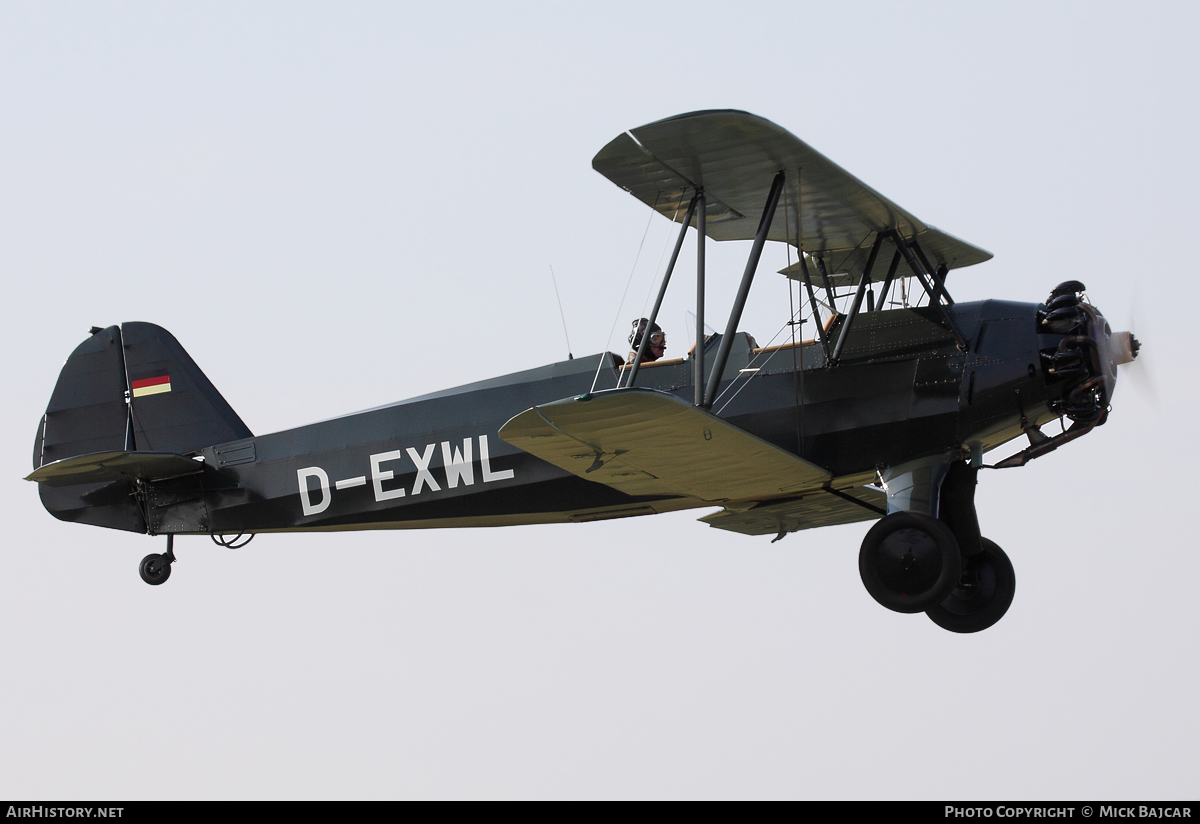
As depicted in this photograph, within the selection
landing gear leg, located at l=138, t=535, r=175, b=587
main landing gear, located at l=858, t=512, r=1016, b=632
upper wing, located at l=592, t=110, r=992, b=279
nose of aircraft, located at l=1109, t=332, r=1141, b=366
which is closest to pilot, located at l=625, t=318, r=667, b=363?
upper wing, located at l=592, t=110, r=992, b=279

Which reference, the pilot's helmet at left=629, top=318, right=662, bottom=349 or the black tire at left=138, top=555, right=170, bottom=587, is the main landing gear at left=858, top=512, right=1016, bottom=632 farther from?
the black tire at left=138, top=555, right=170, bottom=587

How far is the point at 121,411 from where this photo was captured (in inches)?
443

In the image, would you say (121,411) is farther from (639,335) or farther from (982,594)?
(982,594)

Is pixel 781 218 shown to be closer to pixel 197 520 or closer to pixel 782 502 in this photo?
pixel 782 502

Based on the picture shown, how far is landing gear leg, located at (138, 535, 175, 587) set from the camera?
10656 mm

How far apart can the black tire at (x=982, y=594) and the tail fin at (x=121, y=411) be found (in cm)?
558

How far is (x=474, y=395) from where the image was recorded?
10078 mm

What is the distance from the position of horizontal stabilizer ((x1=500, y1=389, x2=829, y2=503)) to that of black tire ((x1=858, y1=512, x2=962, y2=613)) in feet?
2.19

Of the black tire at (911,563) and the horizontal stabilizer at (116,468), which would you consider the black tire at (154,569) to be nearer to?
the horizontal stabilizer at (116,468)

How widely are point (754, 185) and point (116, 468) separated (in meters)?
5.23

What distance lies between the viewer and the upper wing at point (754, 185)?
303 inches

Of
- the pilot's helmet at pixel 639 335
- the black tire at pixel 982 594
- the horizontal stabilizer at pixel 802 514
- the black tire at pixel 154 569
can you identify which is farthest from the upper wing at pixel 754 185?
the black tire at pixel 154 569

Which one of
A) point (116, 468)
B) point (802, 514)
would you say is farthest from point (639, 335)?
point (116, 468)

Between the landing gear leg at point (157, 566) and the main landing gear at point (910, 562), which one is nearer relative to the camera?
the main landing gear at point (910, 562)
